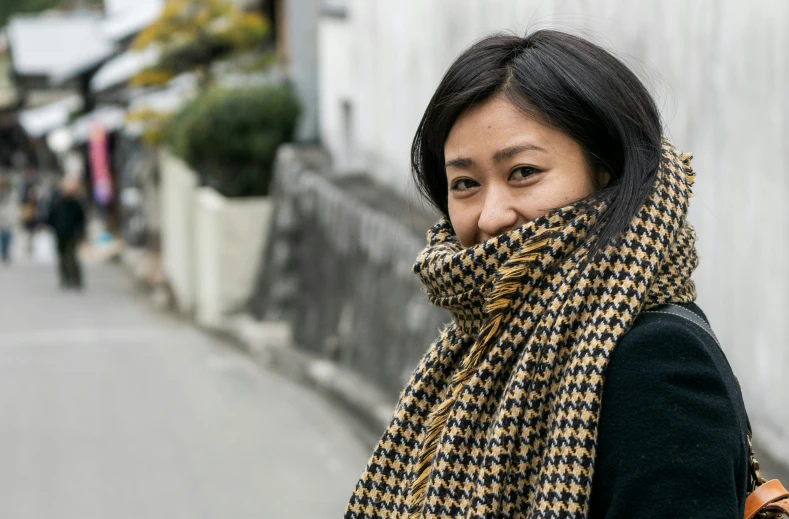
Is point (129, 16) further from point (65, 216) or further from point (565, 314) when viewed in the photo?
point (565, 314)

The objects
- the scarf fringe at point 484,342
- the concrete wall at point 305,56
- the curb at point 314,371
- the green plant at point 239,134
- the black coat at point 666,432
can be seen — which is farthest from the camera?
the concrete wall at point 305,56

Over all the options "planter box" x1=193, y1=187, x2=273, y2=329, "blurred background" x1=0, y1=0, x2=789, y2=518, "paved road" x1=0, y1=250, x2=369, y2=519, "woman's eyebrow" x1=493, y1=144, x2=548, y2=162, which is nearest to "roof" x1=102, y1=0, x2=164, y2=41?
"blurred background" x1=0, y1=0, x2=789, y2=518

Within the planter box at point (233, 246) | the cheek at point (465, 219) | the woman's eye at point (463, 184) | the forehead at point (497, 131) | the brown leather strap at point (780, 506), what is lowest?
the planter box at point (233, 246)

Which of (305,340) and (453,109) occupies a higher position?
(453,109)

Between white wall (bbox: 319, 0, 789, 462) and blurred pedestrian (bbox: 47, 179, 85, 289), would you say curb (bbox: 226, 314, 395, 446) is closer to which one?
white wall (bbox: 319, 0, 789, 462)

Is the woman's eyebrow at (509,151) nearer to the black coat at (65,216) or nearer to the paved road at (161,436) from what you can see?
the paved road at (161,436)

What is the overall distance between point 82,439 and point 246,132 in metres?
6.91

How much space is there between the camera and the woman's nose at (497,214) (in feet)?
5.67

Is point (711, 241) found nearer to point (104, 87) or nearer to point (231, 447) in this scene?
point (231, 447)

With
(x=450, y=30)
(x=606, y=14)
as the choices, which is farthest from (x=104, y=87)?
(x=606, y=14)

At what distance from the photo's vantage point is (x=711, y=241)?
5332mm

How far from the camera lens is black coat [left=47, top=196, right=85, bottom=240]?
2002cm

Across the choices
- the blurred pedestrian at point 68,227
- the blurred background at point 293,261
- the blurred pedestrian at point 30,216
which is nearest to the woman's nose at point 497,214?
the blurred background at point 293,261

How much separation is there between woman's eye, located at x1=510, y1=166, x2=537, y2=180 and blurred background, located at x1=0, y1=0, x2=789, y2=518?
3.94ft
